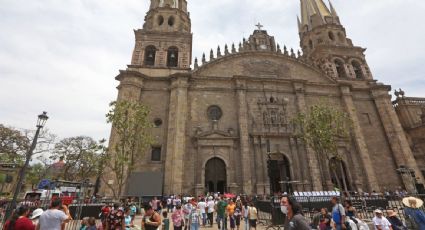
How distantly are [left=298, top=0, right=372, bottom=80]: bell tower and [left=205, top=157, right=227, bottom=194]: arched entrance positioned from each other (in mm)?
17832

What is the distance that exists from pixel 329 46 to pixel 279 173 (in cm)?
1849

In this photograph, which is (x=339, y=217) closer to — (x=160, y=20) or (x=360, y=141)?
(x=360, y=141)

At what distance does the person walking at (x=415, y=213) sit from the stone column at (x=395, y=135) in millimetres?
20592

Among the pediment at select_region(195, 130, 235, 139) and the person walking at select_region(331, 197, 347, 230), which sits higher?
the pediment at select_region(195, 130, 235, 139)

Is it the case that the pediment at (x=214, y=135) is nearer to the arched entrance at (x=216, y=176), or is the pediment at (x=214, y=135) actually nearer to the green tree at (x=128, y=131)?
the arched entrance at (x=216, y=176)

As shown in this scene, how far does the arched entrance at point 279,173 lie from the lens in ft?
70.0

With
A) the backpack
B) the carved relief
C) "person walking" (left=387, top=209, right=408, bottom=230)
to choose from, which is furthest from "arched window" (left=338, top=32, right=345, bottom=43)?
"person walking" (left=387, top=209, right=408, bottom=230)

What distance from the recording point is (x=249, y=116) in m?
22.8

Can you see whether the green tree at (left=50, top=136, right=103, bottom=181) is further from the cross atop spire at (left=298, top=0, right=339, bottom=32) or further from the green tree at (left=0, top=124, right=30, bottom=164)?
the cross atop spire at (left=298, top=0, right=339, bottom=32)

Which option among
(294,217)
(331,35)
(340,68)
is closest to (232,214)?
(294,217)

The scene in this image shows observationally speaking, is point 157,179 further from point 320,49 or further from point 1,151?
point 320,49

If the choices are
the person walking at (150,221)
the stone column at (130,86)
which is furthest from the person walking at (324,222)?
the stone column at (130,86)

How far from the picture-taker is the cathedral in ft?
66.2

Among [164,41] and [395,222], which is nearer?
[395,222]
